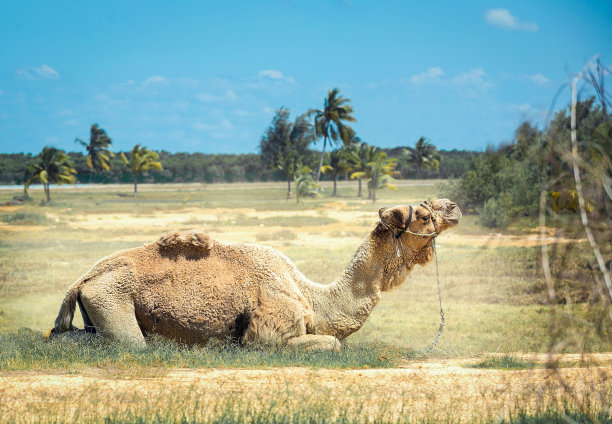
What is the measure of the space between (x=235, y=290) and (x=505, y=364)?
3162mm

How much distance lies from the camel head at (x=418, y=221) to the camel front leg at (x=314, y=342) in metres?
1.55

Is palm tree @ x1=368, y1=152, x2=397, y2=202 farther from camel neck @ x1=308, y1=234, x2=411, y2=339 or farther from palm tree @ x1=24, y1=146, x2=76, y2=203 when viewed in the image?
camel neck @ x1=308, y1=234, x2=411, y2=339

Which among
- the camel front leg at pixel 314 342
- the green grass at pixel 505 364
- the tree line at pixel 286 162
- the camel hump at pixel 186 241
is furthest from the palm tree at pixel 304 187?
the green grass at pixel 505 364

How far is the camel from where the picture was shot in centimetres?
739

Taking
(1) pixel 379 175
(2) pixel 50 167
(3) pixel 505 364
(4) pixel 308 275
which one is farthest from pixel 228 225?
(1) pixel 379 175

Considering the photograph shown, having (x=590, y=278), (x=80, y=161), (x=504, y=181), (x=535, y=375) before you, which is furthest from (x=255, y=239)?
(x=80, y=161)

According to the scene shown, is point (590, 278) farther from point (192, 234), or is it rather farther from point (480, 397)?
point (192, 234)

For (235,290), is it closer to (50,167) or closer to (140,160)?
(50,167)

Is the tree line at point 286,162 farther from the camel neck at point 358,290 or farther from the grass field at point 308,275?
the camel neck at point 358,290

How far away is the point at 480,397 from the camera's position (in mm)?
5676

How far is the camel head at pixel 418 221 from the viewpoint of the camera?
7957 mm

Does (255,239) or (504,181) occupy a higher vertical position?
(504,181)

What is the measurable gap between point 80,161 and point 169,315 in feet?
279

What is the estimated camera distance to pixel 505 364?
281 inches
